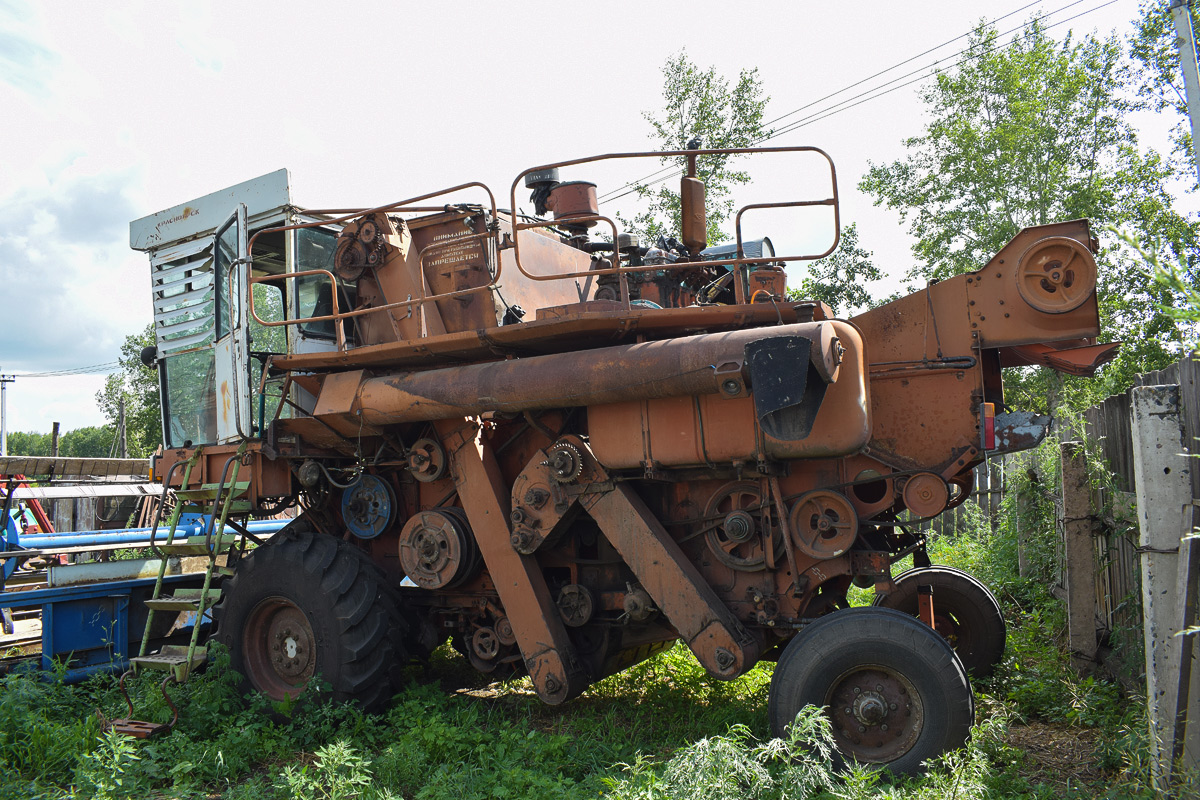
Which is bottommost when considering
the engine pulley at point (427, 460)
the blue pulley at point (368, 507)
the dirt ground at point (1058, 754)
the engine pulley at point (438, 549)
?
the dirt ground at point (1058, 754)

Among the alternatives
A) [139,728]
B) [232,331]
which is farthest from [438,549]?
[232,331]

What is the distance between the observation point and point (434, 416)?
228 inches

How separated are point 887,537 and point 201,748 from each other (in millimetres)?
4838

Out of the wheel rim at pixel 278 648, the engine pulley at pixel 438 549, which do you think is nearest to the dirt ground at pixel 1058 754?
the engine pulley at pixel 438 549

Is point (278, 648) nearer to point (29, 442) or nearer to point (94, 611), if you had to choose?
point (94, 611)

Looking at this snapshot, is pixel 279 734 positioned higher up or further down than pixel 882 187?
further down

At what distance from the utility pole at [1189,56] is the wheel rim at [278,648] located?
908 cm

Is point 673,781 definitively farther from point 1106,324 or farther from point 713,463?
point 1106,324

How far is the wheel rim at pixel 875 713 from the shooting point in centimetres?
440

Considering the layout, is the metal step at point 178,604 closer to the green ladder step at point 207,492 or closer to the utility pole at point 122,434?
the green ladder step at point 207,492

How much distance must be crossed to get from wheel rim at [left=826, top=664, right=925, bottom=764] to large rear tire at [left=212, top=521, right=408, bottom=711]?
10.8 ft

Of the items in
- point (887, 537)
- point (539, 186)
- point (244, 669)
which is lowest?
point (244, 669)

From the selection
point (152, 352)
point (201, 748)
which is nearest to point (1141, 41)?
point (152, 352)

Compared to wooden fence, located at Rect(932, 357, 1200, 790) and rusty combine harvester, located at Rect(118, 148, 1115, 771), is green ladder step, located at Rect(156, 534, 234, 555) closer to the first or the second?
rusty combine harvester, located at Rect(118, 148, 1115, 771)
